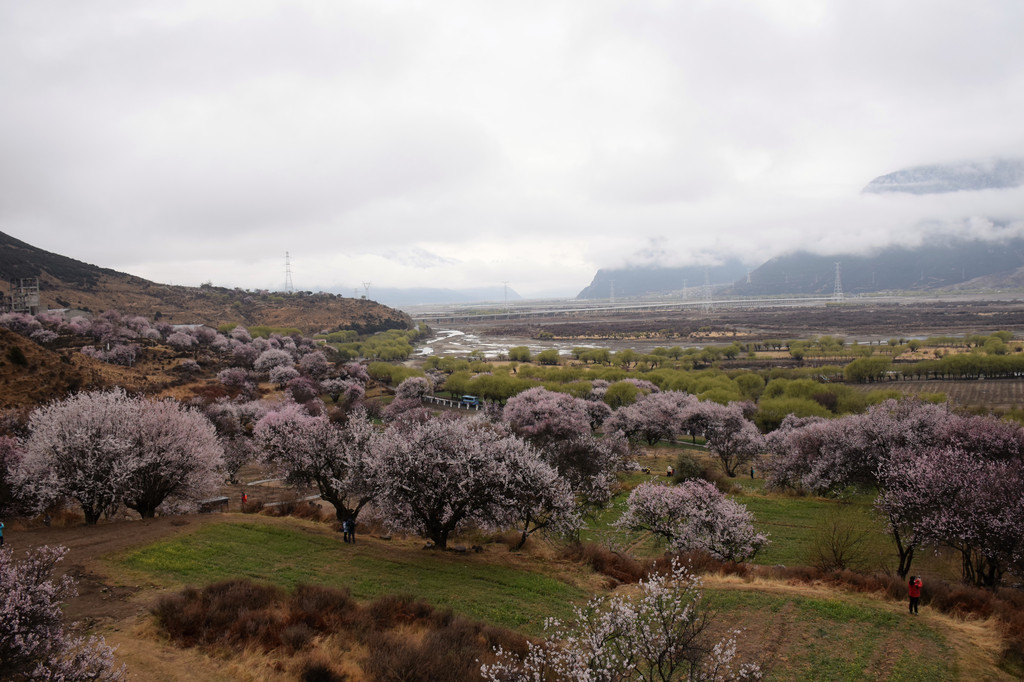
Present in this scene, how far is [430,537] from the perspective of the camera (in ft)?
80.2

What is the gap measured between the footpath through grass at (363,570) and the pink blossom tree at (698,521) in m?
7.35

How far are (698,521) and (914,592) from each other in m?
8.74

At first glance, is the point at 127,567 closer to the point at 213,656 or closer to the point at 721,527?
the point at 213,656

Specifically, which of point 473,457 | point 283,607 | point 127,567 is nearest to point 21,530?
point 127,567

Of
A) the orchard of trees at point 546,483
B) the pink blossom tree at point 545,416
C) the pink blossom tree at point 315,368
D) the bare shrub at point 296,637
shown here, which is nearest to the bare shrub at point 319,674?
the bare shrub at point 296,637

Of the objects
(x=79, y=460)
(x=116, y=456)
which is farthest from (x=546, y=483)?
(x=79, y=460)

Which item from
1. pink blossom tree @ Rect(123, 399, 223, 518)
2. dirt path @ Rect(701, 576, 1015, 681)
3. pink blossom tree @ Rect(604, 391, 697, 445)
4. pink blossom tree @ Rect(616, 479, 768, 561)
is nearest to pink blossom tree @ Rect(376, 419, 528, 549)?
pink blossom tree @ Rect(616, 479, 768, 561)

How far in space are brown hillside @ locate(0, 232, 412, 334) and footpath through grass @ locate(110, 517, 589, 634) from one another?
132 metres

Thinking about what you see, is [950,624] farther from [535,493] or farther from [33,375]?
[33,375]

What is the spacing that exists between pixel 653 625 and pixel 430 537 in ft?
39.7

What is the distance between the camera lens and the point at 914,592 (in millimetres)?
16953

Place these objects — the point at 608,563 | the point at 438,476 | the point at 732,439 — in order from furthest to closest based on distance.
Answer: the point at 732,439 < the point at 608,563 < the point at 438,476

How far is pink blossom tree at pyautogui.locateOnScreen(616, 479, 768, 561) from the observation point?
79.4 feet

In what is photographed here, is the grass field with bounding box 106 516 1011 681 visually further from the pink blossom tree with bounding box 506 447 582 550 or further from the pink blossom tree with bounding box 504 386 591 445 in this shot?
the pink blossom tree with bounding box 504 386 591 445
